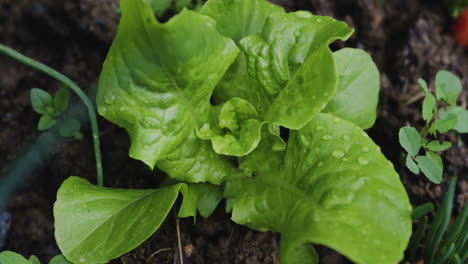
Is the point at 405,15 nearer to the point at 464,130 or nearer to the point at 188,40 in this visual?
the point at 464,130

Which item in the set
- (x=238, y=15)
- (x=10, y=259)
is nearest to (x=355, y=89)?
(x=238, y=15)

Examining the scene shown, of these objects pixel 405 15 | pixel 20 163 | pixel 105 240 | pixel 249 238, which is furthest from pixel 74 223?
pixel 405 15

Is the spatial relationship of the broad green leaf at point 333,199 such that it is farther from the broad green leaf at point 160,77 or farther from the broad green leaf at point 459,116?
the broad green leaf at point 459,116

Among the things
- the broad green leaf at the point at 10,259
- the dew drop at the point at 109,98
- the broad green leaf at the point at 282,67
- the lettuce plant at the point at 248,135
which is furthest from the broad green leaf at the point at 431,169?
the broad green leaf at the point at 10,259

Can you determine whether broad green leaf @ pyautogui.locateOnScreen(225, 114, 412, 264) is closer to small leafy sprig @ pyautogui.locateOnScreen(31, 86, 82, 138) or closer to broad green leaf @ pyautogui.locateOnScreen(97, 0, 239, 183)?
broad green leaf @ pyautogui.locateOnScreen(97, 0, 239, 183)

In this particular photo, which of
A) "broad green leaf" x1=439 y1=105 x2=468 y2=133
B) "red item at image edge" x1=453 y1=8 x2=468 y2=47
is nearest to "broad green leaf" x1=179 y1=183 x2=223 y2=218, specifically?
"broad green leaf" x1=439 y1=105 x2=468 y2=133
